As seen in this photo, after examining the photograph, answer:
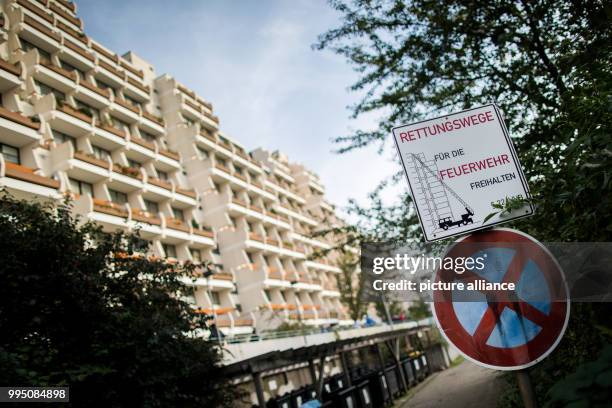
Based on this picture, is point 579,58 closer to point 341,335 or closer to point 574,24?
point 574,24

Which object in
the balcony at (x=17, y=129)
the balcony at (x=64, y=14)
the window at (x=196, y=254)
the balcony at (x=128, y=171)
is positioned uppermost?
the balcony at (x=64, y=14)

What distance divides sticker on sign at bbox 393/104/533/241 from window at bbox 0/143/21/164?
24488 millimetres

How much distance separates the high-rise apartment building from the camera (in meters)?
23.2

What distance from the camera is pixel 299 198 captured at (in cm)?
5622

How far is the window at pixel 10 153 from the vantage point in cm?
2133

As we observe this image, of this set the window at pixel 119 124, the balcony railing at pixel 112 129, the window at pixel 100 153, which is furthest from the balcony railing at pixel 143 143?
the window at pixel 100 153

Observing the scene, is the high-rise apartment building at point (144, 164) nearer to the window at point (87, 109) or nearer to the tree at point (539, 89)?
the window at point (87, 109)

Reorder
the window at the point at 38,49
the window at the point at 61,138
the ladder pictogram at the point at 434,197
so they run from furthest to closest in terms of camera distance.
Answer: the window at the point at 38,49
the window at the point at 61,138
the ladder pictogram at the point at 434,197

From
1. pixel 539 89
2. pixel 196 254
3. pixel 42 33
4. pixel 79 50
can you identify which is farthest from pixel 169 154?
pixel 539 89

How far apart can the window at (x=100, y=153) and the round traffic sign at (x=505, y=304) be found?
28.8 meters

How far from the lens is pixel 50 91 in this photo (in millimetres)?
25922

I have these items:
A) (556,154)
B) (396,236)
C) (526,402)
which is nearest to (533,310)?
(526,402)

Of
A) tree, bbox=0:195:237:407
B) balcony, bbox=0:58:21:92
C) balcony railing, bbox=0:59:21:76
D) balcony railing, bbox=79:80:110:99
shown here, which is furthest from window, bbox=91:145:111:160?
tree, bbox=0:195:237:407

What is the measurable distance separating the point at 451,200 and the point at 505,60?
5.01 meters
